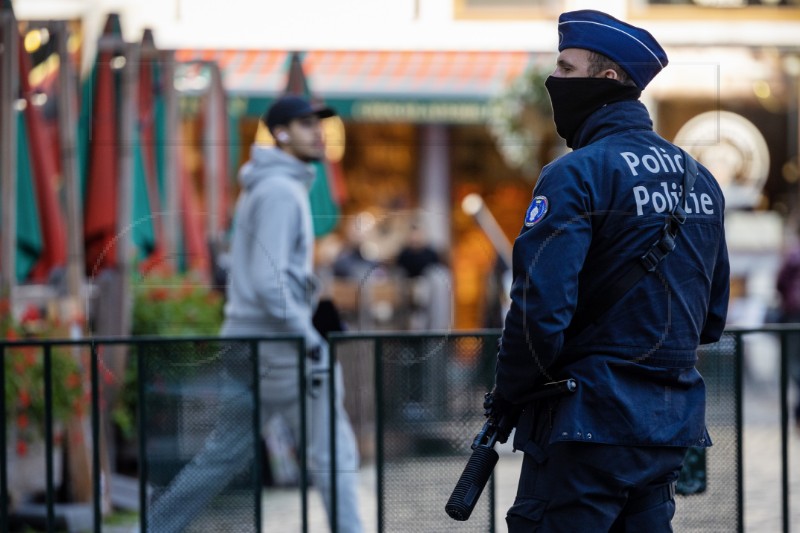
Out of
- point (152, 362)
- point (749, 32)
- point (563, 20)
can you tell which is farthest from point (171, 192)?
point (749, 32)

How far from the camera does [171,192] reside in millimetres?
9375

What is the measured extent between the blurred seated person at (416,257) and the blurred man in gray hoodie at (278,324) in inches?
309

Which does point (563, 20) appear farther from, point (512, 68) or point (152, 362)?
point (512, 68)

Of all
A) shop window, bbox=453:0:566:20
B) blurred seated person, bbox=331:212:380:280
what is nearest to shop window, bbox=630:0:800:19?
shop window, bbox=453:0:566:20

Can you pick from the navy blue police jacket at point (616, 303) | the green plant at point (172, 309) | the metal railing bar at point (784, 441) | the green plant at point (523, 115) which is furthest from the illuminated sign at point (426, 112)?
the navy blue police jacket at point (616, 303)

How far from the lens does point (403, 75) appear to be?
16297 millimetres

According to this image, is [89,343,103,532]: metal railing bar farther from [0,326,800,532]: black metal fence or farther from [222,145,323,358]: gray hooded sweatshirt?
[222,145,323,358]: gray hooded sweatshirt

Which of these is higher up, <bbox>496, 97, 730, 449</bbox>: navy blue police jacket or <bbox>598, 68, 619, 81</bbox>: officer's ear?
<bbox>598, 68, 619, 81</bbox>: officer's ear

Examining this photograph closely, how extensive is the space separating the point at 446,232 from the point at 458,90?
200 centimetres

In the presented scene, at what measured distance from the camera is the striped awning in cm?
1543

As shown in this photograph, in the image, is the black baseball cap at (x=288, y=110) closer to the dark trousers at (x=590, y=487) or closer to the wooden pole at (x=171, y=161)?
A: the dark trousers at (x=590, y=487)

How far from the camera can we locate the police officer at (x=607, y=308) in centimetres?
326

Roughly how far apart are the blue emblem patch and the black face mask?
35cm

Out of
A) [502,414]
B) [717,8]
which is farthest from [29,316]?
[717,8]
